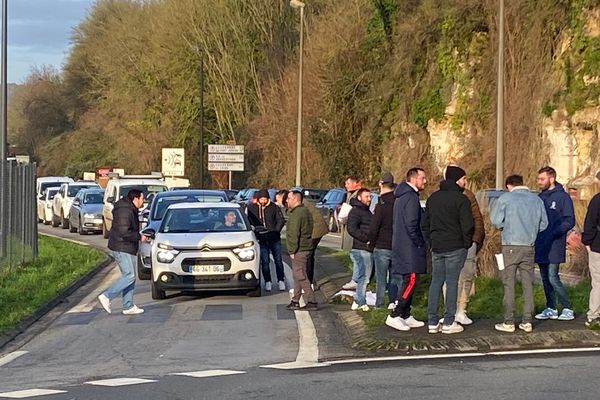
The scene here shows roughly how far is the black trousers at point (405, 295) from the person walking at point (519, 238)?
3.46 ft

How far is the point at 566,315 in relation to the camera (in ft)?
44.5

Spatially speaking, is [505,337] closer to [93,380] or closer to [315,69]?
[93,380]

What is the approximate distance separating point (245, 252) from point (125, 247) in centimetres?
237

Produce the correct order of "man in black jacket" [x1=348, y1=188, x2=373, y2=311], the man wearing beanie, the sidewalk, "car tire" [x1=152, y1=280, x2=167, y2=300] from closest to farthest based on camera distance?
the sidewalk < the man wearing beanie < "man in black jacket" [x1=348, y1=188, x2=373, y2=311] < "car tire" [x1=152, y1=280, x2=167, y2=300]

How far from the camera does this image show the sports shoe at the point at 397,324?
12820mm

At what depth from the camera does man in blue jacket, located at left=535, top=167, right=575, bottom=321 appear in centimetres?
1361

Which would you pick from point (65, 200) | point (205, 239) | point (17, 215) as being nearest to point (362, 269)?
point (205, 239)

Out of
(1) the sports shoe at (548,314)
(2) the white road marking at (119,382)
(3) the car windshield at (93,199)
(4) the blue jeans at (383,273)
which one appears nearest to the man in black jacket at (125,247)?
(4) the blue jeans at (383,273)

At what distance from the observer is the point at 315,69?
55.1 meters

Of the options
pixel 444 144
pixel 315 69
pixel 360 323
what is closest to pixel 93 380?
pixel 360 323

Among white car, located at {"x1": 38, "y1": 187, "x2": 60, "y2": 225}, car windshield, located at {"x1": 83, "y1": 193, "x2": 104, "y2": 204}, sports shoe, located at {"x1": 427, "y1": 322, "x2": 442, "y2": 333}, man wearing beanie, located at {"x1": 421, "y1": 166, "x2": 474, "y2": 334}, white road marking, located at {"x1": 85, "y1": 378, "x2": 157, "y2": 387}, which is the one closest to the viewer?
white road marking, located at {"x1": 85, "y1": 378, "x2": 157, "y2": 387}

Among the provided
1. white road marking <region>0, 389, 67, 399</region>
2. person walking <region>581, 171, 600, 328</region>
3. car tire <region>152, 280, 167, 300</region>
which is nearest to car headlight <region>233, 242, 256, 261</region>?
car tire <region>152, 280, 167, 300</region>

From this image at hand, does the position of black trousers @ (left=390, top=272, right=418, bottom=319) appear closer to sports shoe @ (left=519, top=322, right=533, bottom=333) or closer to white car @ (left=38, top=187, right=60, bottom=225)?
sports shoe @ (left=519, top=322, right=533, bottom=333)

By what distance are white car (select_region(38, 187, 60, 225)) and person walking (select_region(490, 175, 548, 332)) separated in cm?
3750
